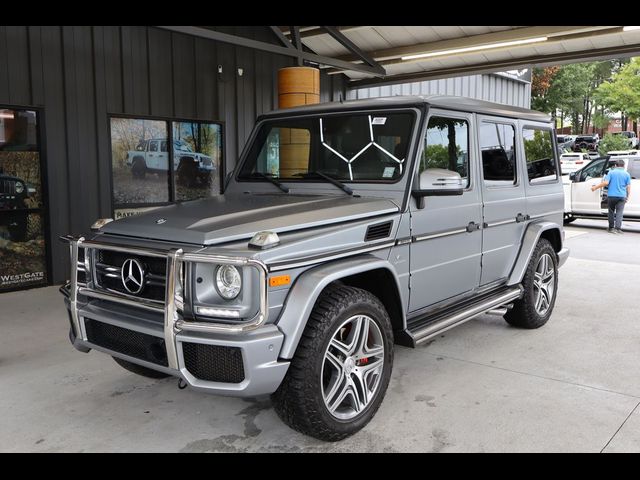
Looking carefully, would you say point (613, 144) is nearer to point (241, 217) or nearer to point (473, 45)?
point (473, 45)

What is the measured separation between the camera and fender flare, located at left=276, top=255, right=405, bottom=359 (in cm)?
285

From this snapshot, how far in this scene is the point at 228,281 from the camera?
2.88 meters

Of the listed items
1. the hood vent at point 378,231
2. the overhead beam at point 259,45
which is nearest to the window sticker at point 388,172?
the hood vent at point 378,231

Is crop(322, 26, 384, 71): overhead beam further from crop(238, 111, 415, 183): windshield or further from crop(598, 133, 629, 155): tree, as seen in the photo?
crop(598, 133, 629, 155): tree

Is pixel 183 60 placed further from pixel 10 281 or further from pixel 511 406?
pixel 511 406

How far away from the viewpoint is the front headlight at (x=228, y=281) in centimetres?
285

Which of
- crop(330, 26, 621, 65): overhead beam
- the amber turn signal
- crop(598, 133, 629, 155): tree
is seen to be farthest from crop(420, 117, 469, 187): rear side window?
crop(598, 133, 629, 155): tree

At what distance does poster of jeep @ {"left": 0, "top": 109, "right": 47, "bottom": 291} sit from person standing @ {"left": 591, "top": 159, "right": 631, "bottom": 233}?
1070cm

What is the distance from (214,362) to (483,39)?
277 inches

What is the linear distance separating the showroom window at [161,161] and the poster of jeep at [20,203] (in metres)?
1.01

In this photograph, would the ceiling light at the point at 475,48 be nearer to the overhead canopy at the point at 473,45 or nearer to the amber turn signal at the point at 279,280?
the overhead canopy at the point at 473,45

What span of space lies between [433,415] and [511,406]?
0.53 m

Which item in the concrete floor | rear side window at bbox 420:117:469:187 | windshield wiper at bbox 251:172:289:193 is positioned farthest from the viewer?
windshield wiper at bbox 251:172:289:193
